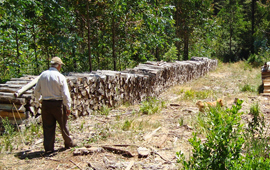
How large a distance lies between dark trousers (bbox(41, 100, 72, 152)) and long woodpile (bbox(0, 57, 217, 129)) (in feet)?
3.26

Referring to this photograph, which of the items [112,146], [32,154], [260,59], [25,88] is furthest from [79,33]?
[260,59]

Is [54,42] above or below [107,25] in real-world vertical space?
below

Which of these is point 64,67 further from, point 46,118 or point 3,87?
point 46,118

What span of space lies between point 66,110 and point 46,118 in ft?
1.21

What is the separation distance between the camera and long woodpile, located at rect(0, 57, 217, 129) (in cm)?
529

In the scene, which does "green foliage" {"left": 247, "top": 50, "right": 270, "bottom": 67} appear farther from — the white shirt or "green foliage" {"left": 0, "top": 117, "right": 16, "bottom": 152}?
"green foliage" {"left": 0, "top": 117, "right": 16, "bottom": 152}

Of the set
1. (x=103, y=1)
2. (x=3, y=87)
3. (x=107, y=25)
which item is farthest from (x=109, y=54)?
(x=3, y=87)

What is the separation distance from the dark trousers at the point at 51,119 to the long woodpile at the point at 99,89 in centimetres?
99

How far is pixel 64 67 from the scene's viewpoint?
437 inches

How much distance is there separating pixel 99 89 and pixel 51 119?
9.39 ft

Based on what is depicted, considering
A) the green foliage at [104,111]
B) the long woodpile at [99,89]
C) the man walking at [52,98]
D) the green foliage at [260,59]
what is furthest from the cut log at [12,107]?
the green foliage at [260,59]

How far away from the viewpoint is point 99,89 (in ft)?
24.0

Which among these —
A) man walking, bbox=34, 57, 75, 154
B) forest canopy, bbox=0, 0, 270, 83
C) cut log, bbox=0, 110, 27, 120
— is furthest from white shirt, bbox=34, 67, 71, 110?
forest canopy, bbox=0, 0, 270, 83

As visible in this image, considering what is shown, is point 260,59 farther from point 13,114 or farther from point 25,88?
point 13,114
